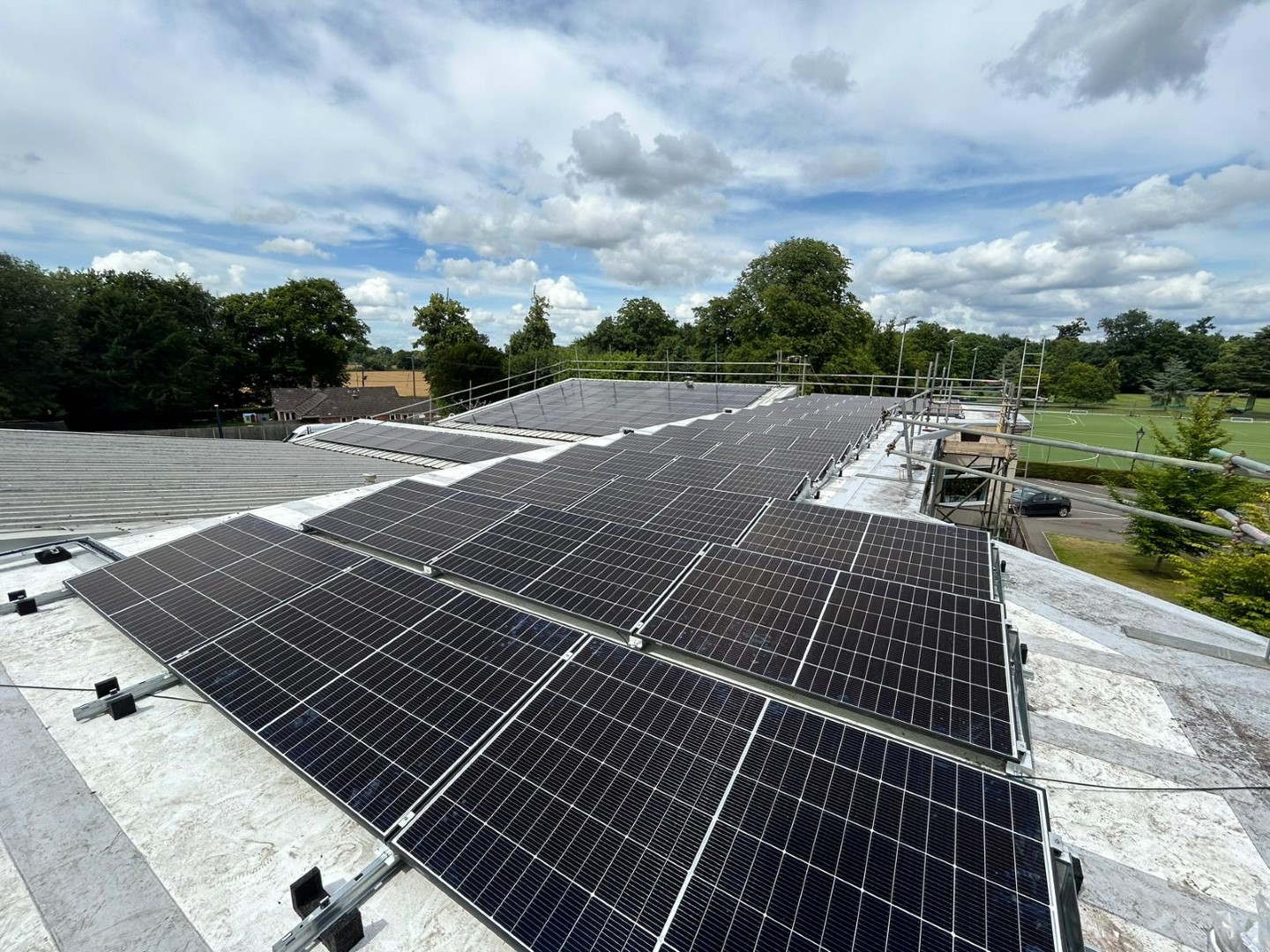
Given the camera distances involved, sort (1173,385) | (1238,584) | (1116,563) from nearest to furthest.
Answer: (1238,584) < (1116,563) < (1173,385)

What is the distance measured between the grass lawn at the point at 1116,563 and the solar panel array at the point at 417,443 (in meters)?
27.0

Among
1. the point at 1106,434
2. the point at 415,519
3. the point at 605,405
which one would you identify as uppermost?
the point at 605,405

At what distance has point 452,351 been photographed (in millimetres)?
56656

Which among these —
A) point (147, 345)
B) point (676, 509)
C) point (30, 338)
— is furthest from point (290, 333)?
point (676, 509)

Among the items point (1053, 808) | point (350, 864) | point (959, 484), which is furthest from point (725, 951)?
point (959, 484)

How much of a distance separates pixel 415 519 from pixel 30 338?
50.0m

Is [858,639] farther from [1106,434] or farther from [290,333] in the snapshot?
[1106,434]

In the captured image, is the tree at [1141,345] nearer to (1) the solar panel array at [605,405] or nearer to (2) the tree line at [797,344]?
(2) the tree line at [797,344]

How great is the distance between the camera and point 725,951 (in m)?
3.29

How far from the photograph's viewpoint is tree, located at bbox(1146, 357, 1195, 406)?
246ft

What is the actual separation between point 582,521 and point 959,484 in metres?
35.8

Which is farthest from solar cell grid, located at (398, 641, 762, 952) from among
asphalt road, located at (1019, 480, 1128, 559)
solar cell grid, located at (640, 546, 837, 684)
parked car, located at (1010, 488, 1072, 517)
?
parked car, located at (1010, 488, 1072, 517)

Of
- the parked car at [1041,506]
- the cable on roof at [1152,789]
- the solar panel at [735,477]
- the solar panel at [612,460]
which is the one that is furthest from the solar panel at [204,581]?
the parked car at [1041,506]

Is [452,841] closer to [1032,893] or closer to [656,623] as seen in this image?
[656,623]
